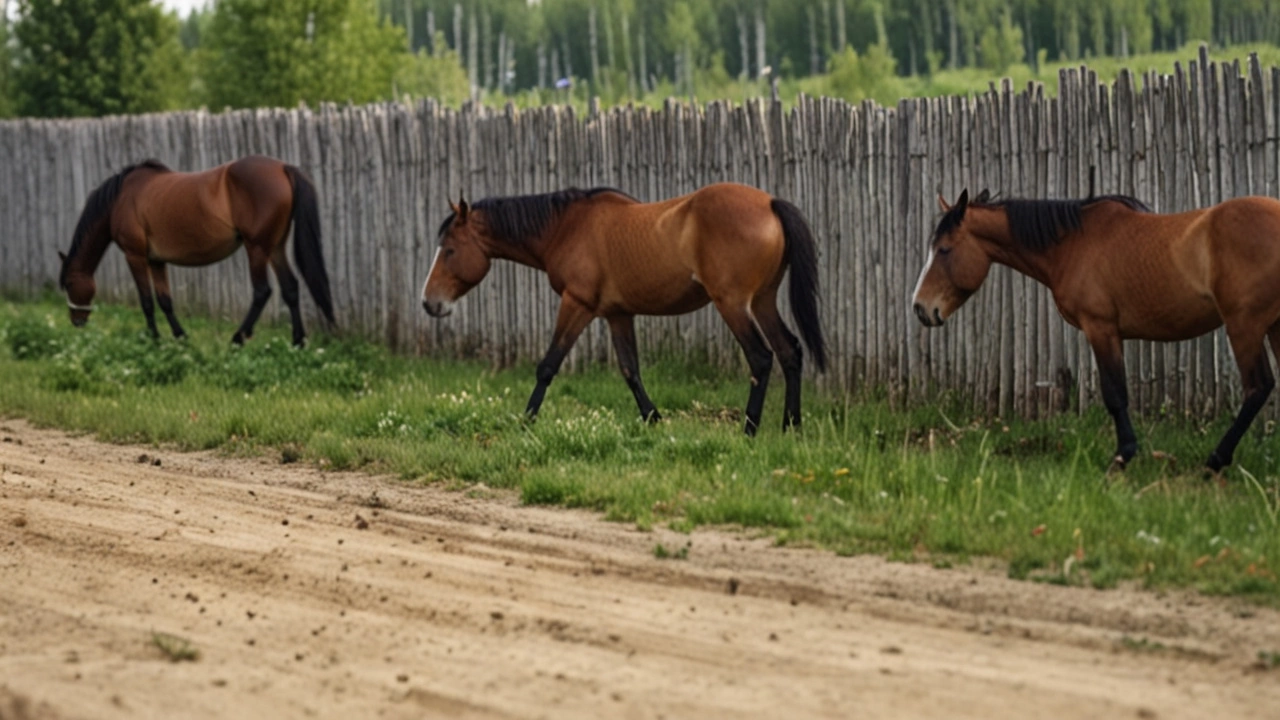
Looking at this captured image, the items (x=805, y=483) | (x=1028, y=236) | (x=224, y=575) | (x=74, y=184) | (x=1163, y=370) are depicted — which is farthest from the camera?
(x=74, y=184)

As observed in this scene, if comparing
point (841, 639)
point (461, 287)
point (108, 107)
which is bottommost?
point (841, 639)

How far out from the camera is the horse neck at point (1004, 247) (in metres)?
8.87

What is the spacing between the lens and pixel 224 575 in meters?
6.87

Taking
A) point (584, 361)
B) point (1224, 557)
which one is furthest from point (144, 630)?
point (584, 361)

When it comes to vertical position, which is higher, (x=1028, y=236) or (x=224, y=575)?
(x=1028, y=236)

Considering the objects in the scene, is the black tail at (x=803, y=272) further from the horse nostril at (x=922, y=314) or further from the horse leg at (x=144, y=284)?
the horse leg at (x=144, y=284)

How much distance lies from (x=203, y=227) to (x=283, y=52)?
23.4 m

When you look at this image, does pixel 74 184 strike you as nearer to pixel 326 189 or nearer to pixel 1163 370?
pixel 326 189

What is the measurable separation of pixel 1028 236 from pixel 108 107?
1172 inches

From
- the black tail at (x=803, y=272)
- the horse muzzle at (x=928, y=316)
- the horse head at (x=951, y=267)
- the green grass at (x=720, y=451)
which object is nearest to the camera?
the green grass at (x=720, y=451)

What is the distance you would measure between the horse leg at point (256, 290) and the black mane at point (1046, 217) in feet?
24.8

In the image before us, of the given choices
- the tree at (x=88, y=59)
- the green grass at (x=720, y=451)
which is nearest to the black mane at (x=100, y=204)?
the green grass at (x=720, y=451)

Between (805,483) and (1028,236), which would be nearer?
(805,483)

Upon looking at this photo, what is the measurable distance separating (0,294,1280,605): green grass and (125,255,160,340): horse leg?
65 centimetres
